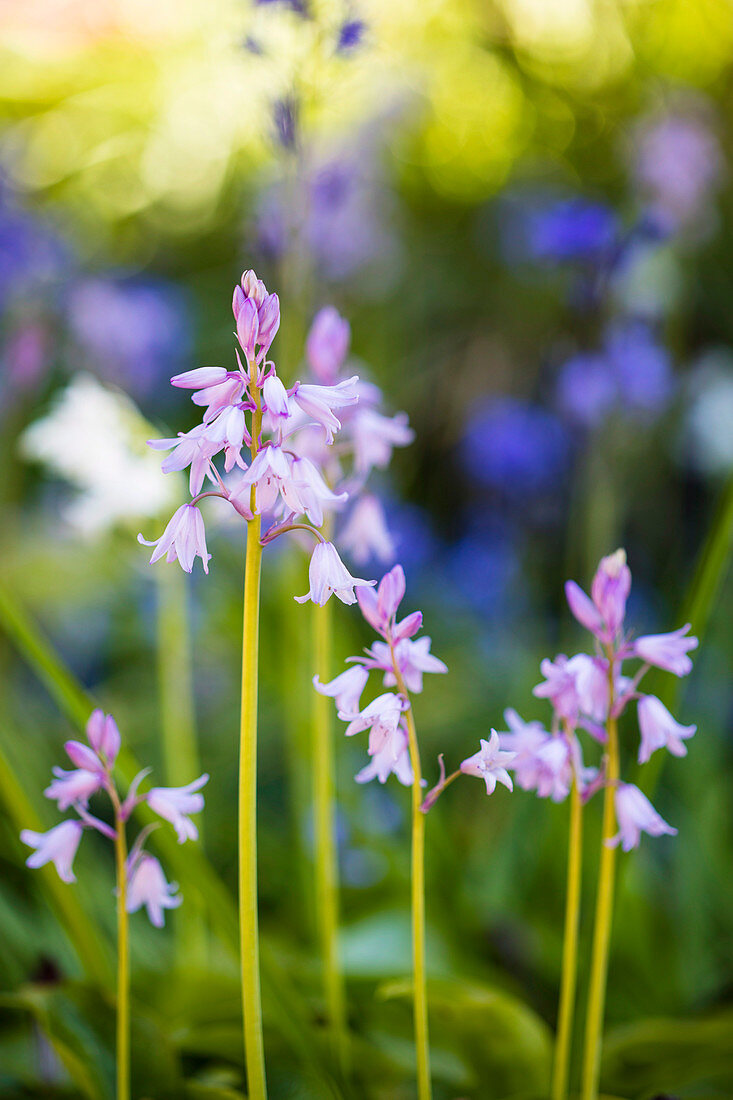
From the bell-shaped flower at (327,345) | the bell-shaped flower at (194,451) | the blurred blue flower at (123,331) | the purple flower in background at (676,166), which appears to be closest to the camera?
the bell-shaped flower at (194,451)

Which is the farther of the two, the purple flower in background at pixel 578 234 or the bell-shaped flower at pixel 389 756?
the purple flower in background at pixel 578 234

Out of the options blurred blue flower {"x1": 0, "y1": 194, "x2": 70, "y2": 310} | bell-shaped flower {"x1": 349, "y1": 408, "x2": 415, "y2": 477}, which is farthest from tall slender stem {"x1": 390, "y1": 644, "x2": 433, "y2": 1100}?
blurred blue flower {"x1": 0, "y1": 194, "x2": 70, "y2": 310}

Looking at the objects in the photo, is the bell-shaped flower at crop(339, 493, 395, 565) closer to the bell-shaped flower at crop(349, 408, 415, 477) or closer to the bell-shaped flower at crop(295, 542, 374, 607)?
the bell-shaped flower at crop(349, 408, 415, 477)

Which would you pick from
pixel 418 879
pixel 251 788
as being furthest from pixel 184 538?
pixel 418 879

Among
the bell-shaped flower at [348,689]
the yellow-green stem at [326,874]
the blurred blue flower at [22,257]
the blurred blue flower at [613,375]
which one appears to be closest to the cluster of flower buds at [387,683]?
the bell-shaped flower at [348,689]

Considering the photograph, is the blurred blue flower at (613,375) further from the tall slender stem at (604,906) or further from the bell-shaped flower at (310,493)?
the bell-shaped flower at (310,493)
